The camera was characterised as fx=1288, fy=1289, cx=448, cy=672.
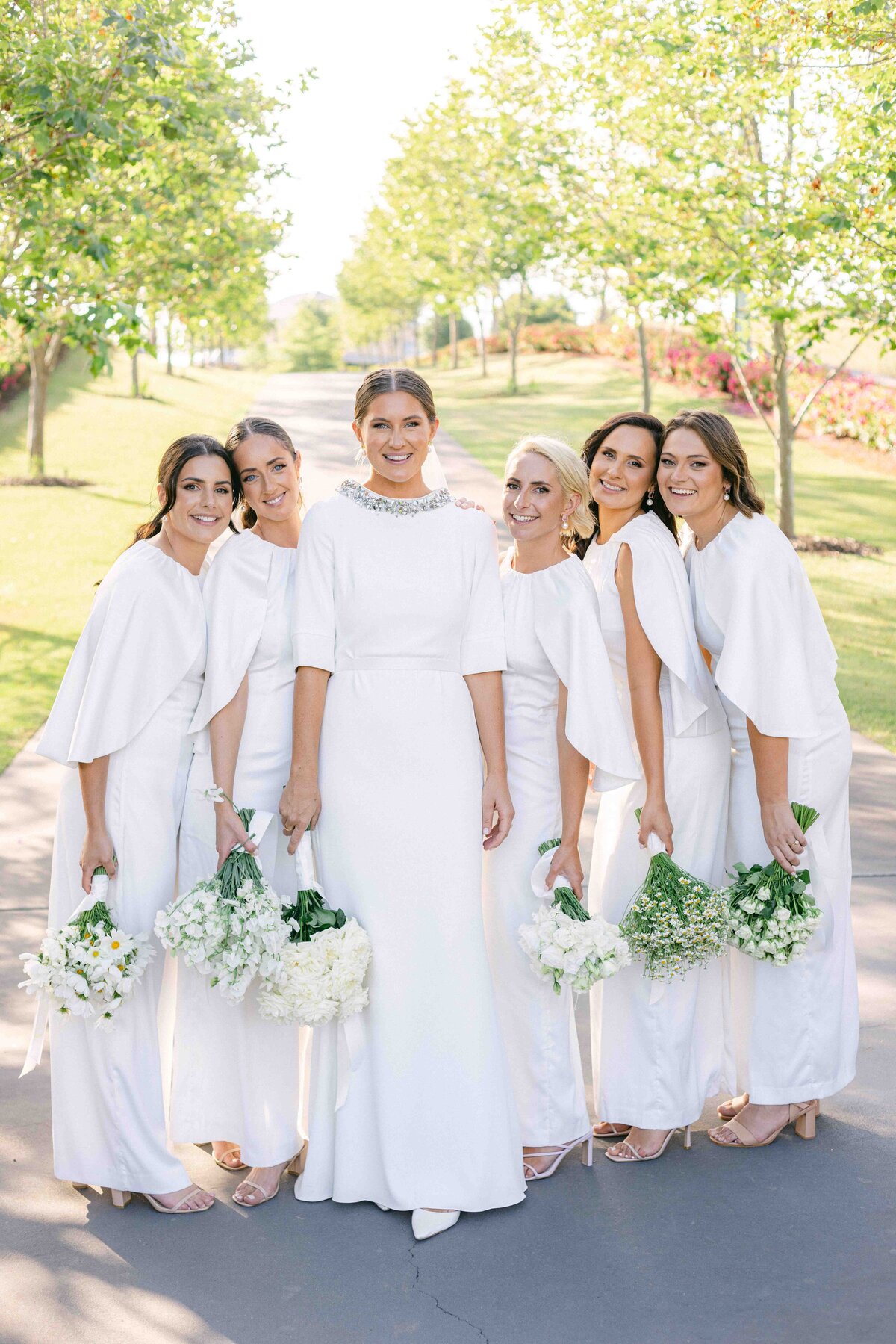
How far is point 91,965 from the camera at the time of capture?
3.83m

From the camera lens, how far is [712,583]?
4348mm

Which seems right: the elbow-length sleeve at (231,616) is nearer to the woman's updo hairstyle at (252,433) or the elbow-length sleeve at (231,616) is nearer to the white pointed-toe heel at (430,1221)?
the woman's updo hairstyle at (252,433)

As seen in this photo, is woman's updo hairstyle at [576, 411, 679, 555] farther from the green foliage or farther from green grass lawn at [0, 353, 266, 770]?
the green foliage

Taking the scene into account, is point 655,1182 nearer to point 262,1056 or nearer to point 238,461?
point 262,1056

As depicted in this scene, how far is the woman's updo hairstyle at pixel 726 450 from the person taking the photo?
4.28m

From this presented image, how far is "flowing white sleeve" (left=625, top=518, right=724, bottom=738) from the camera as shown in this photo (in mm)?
4246

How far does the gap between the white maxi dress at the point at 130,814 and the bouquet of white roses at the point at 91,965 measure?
11 centimetres

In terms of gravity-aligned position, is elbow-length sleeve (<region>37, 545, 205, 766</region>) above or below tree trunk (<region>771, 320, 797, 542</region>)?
below

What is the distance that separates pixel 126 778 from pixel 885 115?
24.8 feet

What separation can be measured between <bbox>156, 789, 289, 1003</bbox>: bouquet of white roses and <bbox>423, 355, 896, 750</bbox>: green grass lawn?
5.90ft

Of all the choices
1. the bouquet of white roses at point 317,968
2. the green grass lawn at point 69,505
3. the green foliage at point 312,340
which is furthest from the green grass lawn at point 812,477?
the green foliage at point 312,340

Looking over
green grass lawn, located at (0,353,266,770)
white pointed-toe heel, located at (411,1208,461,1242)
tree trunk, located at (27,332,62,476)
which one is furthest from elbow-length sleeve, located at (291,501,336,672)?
tree trunk, located at (27,332,62,476)

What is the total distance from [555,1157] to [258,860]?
139 cm

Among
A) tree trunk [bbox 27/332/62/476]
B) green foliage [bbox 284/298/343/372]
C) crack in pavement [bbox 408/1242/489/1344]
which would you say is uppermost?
Result: green foliage [bbox 284/298/343/372]
